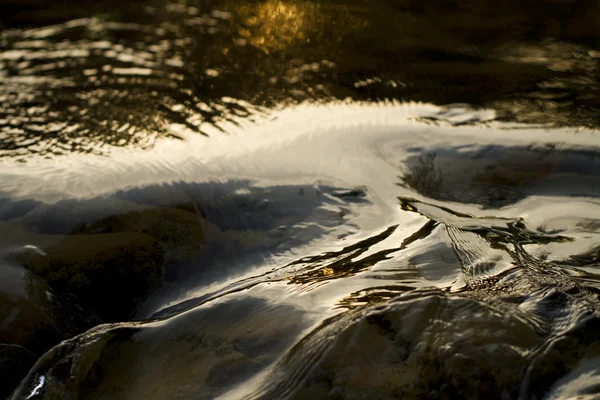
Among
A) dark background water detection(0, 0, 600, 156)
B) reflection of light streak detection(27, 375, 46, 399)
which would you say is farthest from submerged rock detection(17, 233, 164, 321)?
dark background water detection(0, 0, 600, 156)

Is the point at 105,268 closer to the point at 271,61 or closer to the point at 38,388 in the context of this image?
the point at 38,388

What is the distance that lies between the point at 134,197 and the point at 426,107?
1.56 meters

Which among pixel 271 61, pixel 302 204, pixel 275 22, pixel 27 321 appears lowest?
pixel 27 321

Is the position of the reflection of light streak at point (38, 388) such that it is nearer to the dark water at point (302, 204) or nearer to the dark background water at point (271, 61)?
the dark water at point (302, 204)

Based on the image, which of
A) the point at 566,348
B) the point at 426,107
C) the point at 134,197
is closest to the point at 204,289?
the point at 134,197

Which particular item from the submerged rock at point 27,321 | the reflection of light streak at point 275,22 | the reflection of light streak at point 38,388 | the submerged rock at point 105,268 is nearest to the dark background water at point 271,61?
the reflection of light streak at point 275,22

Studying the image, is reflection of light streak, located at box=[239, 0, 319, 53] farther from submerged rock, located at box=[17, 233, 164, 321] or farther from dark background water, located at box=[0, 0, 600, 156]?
submerged rock, located at box=[17, 233, 164, 321]

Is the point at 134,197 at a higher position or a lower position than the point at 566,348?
lower

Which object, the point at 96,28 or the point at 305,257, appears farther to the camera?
the point at 96,28

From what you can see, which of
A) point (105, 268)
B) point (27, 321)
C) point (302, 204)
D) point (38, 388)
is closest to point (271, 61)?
point (302, 204)

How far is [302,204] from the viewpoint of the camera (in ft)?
7.48

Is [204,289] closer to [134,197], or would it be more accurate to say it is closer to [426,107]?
[134,197]

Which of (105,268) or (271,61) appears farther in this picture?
(271,61)

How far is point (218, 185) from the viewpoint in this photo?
2.34 m
